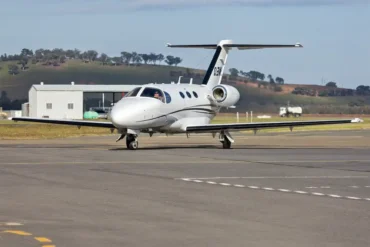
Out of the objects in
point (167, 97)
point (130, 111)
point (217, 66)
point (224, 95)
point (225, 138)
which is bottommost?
point (225, 138)

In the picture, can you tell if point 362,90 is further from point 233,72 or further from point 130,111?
point 130,111

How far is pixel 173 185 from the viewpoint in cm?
1945

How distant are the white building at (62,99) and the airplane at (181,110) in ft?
237

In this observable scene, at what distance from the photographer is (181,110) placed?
38250 mm

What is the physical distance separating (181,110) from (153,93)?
1.83m

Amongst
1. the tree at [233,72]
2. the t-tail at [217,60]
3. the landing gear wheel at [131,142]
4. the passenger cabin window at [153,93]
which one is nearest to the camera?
the landing gear wheel at [131,142]

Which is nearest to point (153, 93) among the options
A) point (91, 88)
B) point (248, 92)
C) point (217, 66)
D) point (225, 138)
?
point (225, 138)

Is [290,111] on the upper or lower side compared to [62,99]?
lower

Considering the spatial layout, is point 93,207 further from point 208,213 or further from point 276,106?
point 276,106

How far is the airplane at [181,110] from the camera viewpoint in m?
35.3

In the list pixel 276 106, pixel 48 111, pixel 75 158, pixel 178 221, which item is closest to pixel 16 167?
pixel 75 158

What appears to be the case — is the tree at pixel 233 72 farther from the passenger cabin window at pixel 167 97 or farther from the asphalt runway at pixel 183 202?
the asphalt runway at pixel 183 202

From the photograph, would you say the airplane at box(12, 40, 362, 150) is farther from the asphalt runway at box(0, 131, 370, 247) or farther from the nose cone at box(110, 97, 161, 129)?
the asphalt runway at box(0, 131, 370, 247)

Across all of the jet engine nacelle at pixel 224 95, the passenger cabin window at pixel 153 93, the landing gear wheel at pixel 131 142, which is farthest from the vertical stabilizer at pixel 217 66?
the landing gear wheel at pixel 131 142
